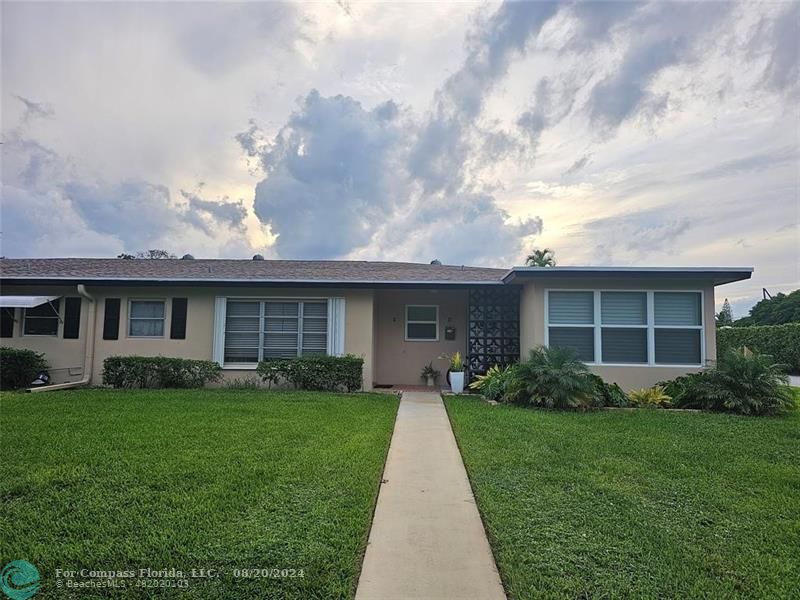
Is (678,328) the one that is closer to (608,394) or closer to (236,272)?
(608,394)

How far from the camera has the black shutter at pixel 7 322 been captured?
1219 cm

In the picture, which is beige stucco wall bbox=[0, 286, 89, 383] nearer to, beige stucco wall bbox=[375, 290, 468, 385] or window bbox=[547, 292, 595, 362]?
beige stucco wall bbox=[375, 290, 468, 385]

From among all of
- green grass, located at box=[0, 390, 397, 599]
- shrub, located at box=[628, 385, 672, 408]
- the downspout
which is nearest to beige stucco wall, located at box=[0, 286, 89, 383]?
the downspout

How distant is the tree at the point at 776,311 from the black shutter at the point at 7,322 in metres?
35.4

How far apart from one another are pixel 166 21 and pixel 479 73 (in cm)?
781

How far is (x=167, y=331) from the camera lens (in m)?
12.2

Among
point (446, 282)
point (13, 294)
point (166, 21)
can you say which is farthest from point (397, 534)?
point (13, 294)

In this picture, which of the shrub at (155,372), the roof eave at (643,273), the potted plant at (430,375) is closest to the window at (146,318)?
the shrub at (155,372)

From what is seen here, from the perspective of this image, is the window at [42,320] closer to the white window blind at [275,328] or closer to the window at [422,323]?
the white window blind at [275,328]

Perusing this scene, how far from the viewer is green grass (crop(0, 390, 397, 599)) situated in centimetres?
300

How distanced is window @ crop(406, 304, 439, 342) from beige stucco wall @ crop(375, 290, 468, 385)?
4.9 inches

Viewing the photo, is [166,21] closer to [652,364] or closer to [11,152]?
[11,152]

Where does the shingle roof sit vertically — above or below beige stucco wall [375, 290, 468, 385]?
above

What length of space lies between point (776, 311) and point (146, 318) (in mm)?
35294
